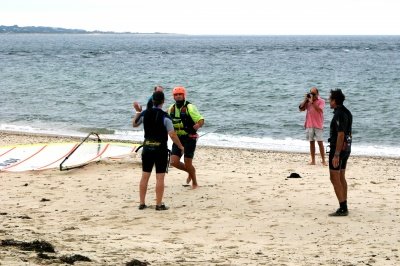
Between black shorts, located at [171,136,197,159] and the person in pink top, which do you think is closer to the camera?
black shorts, located at [171,136,197,159]

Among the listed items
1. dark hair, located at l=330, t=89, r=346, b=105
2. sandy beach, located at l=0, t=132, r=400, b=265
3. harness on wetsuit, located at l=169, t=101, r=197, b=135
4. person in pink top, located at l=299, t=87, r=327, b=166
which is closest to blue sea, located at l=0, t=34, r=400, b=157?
person in pink top, located at l=299, t=87, r=327, b=166

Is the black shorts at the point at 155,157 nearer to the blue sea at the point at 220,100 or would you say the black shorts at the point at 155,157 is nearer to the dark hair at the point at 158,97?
the dark hair at the point at 158,97

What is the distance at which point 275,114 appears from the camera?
2764cm

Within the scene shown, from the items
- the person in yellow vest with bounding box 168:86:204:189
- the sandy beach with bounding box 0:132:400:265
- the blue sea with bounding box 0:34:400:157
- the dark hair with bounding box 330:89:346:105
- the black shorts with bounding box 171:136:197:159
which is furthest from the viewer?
the blue sea with bounding box 0:34:400:157

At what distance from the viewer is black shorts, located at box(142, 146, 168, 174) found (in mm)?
9117

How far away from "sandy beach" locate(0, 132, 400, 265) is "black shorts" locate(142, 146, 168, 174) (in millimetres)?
600

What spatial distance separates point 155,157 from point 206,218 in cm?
100

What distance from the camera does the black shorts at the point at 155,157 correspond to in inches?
359

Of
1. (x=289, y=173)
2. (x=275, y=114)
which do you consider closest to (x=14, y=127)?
(x=275, y=114)

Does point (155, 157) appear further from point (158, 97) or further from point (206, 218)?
point (206, 218)

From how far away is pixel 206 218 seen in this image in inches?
357

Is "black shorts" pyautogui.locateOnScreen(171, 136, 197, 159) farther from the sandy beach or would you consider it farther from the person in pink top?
the person in pink top

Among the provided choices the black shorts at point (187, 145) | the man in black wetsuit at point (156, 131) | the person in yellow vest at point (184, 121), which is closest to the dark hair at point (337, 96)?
the man in black wetsuit at point (156, 131)

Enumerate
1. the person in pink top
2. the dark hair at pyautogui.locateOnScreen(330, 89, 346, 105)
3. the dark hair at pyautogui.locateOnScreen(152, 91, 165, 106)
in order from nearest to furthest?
the dark hair at pyautogui.locateOnScreen(330, 89, 346, 105) < the dark hair at pyautogui.locateOnScreen(152, 91, 165, 106) < the person in pink top
